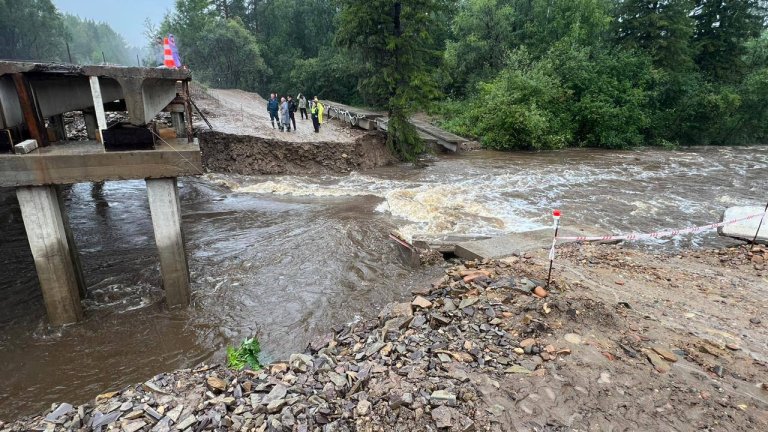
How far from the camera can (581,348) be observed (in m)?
5.30

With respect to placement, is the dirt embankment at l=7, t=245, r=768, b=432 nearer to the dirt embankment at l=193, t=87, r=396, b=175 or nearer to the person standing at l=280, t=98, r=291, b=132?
the dirt embankment at l=193, t=87, r=396, b=175

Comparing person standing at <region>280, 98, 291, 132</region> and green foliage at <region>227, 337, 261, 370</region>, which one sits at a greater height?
person standing at <region>280, 98, 291, 132</region>

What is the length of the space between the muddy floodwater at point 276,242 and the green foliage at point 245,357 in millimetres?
511

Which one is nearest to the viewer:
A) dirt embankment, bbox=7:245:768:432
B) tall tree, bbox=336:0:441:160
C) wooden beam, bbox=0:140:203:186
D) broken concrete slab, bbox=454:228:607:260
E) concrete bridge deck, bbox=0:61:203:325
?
dirt embankment, bbox=7:245:768:432

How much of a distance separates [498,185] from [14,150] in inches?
620

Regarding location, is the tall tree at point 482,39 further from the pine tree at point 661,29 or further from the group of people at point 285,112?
the group of people at point 285,112

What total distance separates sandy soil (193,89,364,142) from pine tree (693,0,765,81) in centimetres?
2952

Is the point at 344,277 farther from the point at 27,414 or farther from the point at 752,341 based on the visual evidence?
the point at 752,341

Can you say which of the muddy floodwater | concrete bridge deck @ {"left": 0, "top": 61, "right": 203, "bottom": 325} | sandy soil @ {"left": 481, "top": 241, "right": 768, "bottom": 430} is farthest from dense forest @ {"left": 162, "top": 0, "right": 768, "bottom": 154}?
sandy soil @ {"left": 481, "top": 241, "right": 768, "bottom": 430}

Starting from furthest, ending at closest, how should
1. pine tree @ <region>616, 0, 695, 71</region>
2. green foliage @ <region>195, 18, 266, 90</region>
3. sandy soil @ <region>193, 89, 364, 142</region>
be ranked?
green foliage @ <region>195, 18, 266, 90</region>
pine tree @ <region>616, 0, 695, 71</region>
sandy soil @ <region>193, 89, 364, 142</region>

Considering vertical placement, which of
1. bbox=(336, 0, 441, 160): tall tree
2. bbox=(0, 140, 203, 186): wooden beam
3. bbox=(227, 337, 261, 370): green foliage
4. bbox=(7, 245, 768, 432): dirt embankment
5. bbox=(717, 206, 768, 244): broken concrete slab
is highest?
bbox=(336, 0, 441, 160): tall tree

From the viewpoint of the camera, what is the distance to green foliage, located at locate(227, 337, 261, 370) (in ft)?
20.2

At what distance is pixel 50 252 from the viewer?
758cm

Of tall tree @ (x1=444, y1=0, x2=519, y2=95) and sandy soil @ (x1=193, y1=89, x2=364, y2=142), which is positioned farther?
tall tree @ (x1=444, y1=0, x2=519, y2=95)
